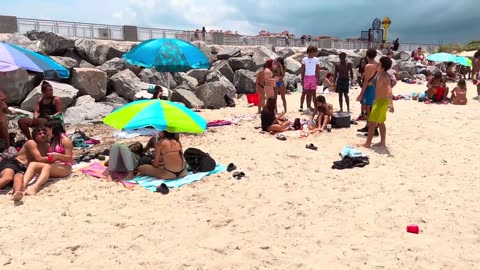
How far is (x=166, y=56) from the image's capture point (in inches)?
304

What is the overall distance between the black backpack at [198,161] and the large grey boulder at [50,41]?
9.74 m

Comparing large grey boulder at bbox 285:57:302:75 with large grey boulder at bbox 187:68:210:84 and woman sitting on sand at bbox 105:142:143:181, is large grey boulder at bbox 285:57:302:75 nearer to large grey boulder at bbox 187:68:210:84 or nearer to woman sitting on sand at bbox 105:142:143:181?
large grey boulder at bbox 187:68:210:84

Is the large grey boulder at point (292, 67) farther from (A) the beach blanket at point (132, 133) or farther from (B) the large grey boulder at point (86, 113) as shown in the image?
(A) the beach blanket at point (132, 133)

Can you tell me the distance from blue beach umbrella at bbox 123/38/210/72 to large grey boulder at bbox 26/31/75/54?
673 centimetres

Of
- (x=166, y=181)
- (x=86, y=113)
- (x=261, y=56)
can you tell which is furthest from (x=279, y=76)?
(x=261, y=56)

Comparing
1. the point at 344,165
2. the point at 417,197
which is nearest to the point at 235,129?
the point at 344,165

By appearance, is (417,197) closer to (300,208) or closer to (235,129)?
(300,208)

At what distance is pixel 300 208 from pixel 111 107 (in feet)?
24.3

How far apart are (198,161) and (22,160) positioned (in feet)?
8.22

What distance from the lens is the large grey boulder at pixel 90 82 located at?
10.7 meters

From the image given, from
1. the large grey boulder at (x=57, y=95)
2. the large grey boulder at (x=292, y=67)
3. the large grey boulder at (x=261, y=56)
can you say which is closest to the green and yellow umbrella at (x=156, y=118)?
the large grey boulder at (x=57, y=95)

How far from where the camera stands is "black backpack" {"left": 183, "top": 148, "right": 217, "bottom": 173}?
5.66m

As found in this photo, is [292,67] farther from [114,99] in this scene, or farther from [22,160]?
[22,160]

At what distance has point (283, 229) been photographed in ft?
12.7
